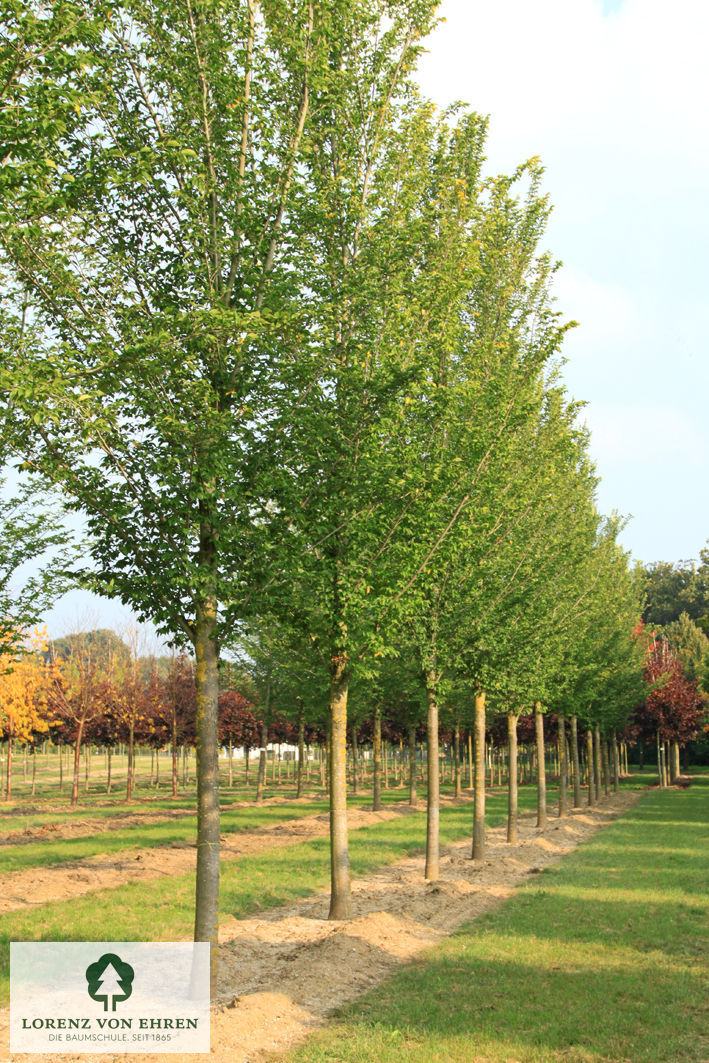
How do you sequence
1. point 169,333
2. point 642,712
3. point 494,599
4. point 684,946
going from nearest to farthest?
1. point 169,333
2. point 684,946
3. point 494,599
4. point 642,712

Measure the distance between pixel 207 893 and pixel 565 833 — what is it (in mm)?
20618

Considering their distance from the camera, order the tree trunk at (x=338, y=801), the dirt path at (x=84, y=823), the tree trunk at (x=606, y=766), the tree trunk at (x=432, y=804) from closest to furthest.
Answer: the tree trunk at (x=338, y=801)
the tree trunk at (x=432, y=804)
the dirt path at (x=84, y=823)
the tree trunk at (x=606, y=766)

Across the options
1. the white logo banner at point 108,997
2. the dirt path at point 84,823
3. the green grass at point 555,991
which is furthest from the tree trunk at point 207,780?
the dirt path at point 84,823

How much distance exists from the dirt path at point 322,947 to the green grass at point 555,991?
1.42 ft

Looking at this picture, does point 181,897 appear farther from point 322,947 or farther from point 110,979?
point 110,979

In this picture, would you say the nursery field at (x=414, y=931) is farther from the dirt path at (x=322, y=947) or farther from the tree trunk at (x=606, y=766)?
the tree trunk at (x=606, y=766)

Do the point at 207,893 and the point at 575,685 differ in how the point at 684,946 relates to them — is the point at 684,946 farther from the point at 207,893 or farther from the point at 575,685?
the point at 575,685

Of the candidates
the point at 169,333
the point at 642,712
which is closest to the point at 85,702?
the point at 169,333

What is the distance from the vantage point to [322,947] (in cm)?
1036

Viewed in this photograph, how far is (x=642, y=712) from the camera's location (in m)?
54.1

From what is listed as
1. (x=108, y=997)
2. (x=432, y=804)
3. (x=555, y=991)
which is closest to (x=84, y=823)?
(x=432, y=804)

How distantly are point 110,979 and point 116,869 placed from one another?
8.38 m

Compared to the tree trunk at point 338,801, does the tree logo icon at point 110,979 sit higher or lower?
lower

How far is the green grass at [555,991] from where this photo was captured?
22.9 feet
